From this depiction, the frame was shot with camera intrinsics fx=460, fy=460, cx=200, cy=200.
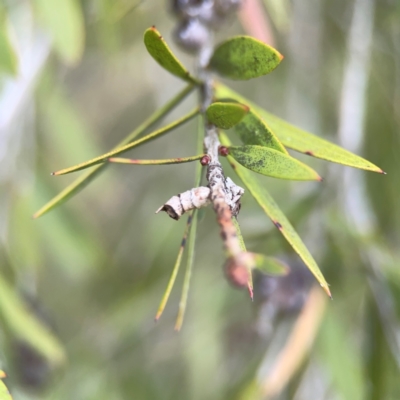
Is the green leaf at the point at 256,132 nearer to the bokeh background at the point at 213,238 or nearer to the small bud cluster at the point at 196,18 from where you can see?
the small bud cluster at the point at 196,18

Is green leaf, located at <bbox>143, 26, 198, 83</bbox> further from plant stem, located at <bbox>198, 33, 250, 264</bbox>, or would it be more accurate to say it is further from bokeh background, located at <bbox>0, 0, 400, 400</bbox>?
bokeh background, located at <bbox>0, 0, 400, 400</bbox>

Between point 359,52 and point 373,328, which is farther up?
point 359,52

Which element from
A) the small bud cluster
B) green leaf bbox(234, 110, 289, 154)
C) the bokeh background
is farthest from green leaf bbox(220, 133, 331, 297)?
the bokeh background

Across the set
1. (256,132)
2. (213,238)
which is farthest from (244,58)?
(213,238)

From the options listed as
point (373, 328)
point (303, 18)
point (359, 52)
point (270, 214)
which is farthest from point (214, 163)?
point (303, 18)

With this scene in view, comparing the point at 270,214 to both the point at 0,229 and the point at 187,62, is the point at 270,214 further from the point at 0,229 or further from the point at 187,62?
the point at 187,62

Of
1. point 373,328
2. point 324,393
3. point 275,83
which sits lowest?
point 324,393

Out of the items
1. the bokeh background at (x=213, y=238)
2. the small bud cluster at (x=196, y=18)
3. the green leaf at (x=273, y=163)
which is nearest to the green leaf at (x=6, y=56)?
the bokeh background at (x=213, y=238)
